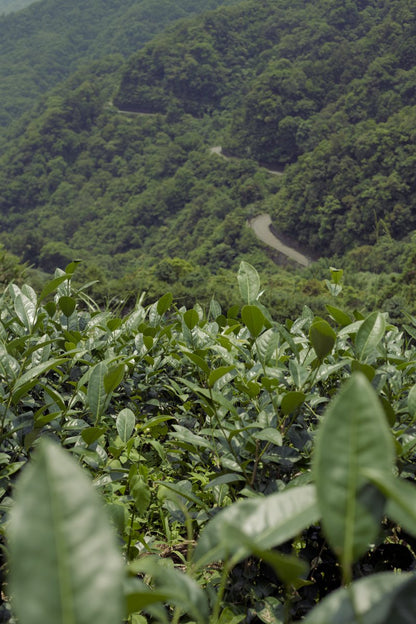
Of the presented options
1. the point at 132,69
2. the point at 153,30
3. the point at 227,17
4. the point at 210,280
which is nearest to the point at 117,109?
the point at 132,69

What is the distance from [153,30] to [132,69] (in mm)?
27949

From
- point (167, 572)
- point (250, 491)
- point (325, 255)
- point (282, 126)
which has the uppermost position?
point (167, 572)

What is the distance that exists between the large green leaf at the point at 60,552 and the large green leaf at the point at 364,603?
0.13 m

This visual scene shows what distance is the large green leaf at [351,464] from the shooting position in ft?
0.97

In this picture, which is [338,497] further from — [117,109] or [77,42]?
[77,42]

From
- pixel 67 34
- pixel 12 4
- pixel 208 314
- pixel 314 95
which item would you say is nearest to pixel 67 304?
pixel 208 314

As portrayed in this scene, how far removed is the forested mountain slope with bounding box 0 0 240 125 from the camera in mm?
72062

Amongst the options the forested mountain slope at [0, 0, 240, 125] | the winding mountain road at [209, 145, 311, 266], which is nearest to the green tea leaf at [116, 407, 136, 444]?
the winding mountain road at [209, 145, 311, 266]

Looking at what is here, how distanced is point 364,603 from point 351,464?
0.28ft

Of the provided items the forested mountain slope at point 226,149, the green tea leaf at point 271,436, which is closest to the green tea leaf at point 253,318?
the green tea leaf at point 271,436

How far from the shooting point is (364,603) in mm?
305

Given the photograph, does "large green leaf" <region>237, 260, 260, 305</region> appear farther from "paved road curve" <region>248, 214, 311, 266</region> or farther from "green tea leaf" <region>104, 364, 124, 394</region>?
"paved road curve" <region>248, 214, 311, 266</region>

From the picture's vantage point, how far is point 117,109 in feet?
177

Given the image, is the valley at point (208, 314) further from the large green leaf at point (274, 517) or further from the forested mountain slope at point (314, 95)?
the forested mountain slope at point (314, 95)
